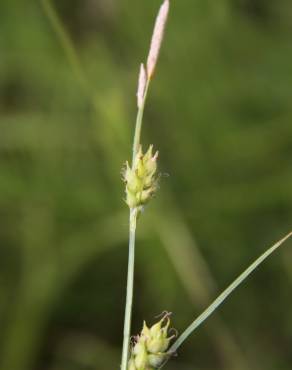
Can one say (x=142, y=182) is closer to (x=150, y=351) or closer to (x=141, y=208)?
(x=141, y=208)

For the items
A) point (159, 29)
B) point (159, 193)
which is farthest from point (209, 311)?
point (159, 193)

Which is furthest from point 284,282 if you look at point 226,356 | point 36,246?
point 36,246

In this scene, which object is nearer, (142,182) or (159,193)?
(142,182)

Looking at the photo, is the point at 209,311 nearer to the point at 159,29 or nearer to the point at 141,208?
the point at 141,208

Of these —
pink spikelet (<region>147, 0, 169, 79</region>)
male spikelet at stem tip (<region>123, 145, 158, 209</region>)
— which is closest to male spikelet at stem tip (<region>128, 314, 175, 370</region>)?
male spikelet at stem tip (<region>123, 145, 158, 209</region>)

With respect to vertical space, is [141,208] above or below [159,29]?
below

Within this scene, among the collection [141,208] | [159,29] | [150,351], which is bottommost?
[150,351]

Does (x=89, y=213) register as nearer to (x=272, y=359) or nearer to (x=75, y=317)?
(x=75, y=317)

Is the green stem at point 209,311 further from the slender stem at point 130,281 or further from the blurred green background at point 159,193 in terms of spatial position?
the blurred green background at point 159,193

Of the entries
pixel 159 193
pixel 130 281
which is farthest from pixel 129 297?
pixel 159 193
